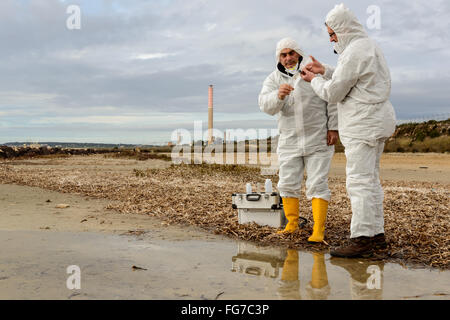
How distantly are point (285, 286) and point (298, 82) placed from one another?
273 centimetres

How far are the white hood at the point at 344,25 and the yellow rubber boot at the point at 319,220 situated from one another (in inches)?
73.1

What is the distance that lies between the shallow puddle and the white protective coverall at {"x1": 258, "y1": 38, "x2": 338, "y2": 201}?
0.96m

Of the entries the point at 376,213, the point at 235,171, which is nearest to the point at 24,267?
the point at 376,213

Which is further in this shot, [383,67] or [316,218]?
[316,218]

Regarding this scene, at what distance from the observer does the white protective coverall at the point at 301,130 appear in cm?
511

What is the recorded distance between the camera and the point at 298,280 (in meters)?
3.57

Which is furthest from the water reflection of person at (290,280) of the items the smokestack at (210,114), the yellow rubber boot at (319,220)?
the smokestack at (210,114)

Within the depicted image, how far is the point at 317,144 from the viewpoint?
16.9 feet

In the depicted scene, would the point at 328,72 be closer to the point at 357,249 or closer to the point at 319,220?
the point at 319,220

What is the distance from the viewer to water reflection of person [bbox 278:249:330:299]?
3186 mm

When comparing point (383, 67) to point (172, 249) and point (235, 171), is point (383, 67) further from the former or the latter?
point (235, 171)

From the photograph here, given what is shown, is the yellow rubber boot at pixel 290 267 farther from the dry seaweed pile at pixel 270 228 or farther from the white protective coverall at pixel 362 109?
the white protective coverall at pixel 362 109

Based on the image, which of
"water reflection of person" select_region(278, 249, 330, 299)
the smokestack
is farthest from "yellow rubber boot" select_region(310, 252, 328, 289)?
the smokestack
